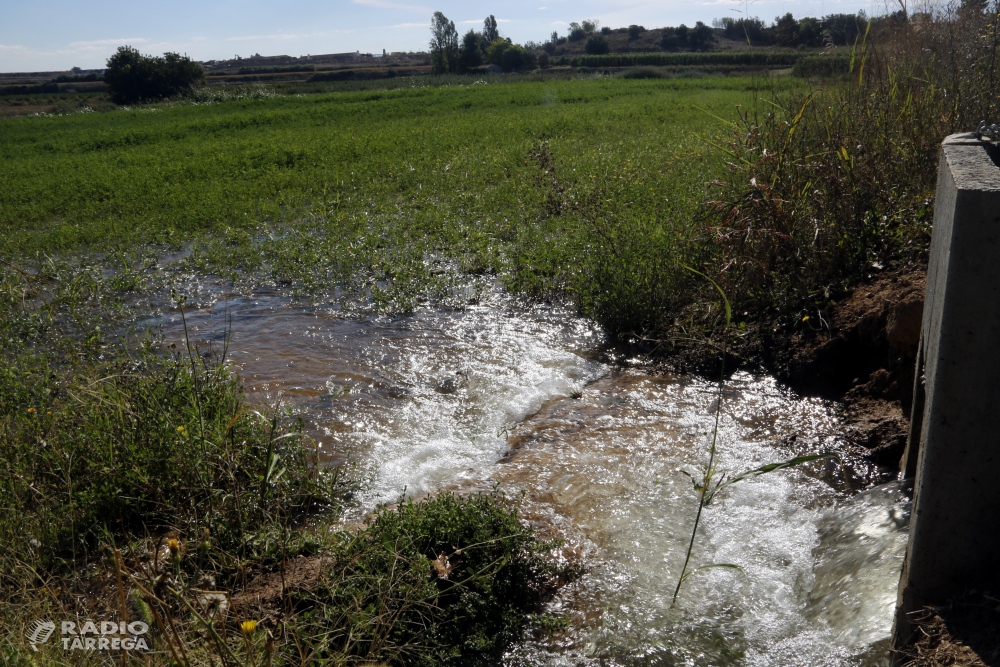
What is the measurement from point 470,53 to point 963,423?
89.3 m

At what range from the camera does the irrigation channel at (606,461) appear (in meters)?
2.70

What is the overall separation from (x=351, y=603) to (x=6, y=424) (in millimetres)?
2476

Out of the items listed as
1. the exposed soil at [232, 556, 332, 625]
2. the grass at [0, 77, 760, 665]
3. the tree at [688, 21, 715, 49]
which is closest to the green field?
the grass at [0, 77, 760, 665]

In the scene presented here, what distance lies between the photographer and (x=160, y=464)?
10.8 ft

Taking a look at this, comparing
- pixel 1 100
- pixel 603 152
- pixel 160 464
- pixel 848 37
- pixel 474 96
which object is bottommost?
pixel 160 464

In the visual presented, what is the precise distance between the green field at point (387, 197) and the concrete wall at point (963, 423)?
3597mm

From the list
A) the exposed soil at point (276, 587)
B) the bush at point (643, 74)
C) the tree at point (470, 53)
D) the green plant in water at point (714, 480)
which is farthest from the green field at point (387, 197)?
the tree at point (470, 53)

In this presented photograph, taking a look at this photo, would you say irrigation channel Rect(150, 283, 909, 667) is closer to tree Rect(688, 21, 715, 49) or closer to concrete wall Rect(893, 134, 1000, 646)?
concrete wall Rect(893, 134, 1000, 646)

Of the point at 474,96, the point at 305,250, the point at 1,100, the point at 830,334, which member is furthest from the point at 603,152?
the point at 1,100

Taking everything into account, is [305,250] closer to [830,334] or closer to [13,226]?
[13,226]

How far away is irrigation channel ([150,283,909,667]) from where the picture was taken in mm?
2701

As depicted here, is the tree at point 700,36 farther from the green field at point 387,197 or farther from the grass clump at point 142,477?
the grass clump at point 142,477

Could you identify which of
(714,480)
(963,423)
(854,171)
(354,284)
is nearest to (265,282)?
(354,284)

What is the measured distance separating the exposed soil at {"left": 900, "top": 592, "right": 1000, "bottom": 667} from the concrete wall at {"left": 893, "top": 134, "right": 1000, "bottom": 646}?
7 cm
